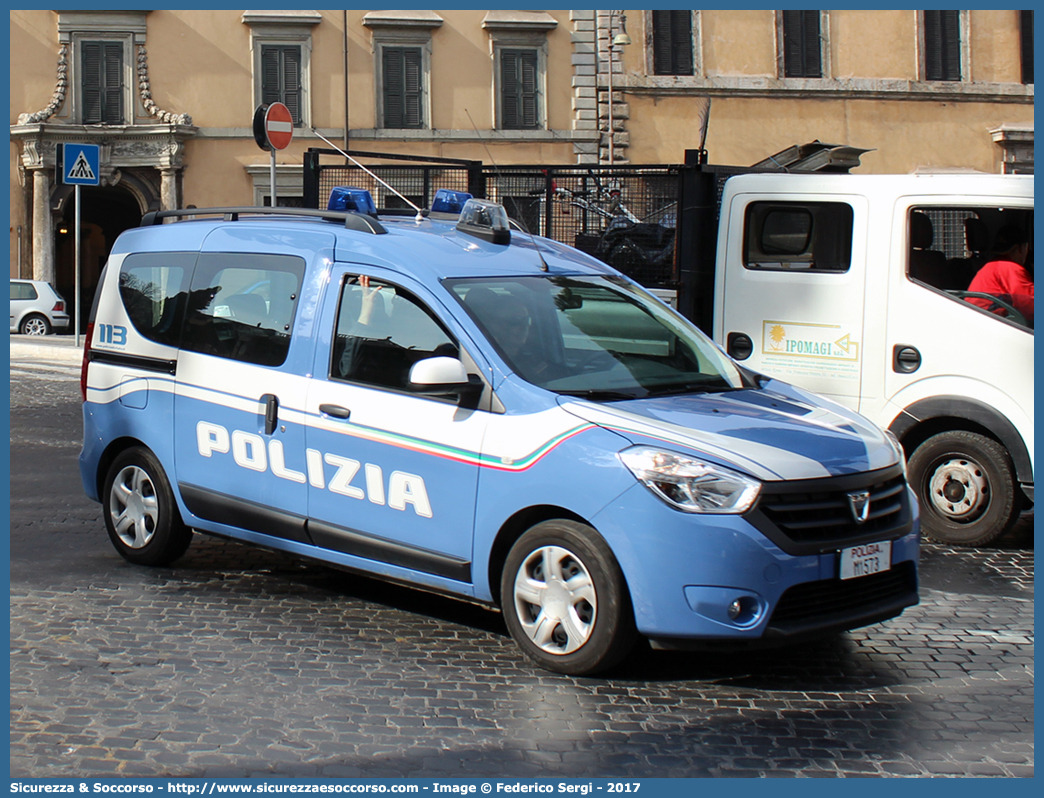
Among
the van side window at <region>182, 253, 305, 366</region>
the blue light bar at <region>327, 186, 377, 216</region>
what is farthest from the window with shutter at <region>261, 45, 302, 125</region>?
the van side window at <region>182, 253, 305, 366</region>

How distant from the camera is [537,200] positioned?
34.1ft

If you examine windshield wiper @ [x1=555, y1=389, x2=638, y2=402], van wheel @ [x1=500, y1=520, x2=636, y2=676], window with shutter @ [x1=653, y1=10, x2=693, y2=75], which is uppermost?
window with shutter @ [x1=653, y1=10, x2=693, y2=75]

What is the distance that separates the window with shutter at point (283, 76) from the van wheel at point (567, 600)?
26765mm

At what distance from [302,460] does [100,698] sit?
148 cm

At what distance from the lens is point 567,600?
4781 mm

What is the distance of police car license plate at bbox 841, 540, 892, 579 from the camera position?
4738mm

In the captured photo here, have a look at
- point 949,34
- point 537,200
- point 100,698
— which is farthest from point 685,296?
point 949,34

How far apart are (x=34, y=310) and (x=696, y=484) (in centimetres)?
2561

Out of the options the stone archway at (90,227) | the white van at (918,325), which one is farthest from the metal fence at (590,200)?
the stone archway at (90,227)

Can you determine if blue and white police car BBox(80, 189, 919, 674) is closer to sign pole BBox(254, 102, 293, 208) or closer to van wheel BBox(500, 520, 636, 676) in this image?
van wheel BBox(500, 520, 636, 676)

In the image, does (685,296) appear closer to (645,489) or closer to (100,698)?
(645,489)

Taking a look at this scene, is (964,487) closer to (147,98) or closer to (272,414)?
(272,414)

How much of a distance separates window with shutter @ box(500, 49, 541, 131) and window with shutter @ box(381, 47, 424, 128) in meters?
2.05

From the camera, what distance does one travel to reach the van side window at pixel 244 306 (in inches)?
230
